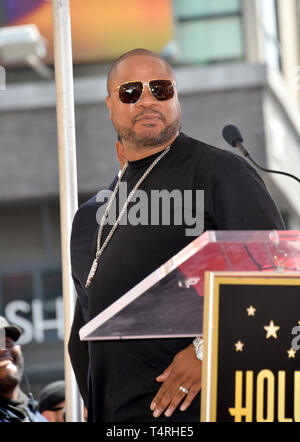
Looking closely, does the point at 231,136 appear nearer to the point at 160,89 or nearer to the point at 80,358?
the point at 160,89

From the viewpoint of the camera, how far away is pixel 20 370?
576 cm

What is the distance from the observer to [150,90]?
2.99 m

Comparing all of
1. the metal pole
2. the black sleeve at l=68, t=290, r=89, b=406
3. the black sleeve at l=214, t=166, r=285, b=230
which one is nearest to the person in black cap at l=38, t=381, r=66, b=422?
the metal pole

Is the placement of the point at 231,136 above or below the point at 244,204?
above

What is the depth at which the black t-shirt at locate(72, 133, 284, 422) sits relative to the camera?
8.66 ft

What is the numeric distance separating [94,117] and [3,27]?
1.65 metres

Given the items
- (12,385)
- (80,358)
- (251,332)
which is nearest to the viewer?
(251,332)

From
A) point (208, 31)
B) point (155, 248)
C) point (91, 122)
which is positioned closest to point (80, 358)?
point (155, 248)

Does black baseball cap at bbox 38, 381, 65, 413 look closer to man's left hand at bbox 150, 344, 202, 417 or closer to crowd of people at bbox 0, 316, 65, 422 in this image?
crowd of people at bbox 0, 316, 65, 422

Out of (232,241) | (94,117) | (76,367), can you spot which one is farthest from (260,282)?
(94,117)

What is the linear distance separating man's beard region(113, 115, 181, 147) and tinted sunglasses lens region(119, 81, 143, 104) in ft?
0.30

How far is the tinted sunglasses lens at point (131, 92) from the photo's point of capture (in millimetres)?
3000

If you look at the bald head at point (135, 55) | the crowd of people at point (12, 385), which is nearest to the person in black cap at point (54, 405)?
the crowd of people at point (12, 385)

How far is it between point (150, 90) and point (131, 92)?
0.06 meters
